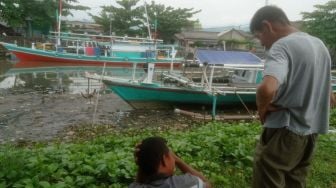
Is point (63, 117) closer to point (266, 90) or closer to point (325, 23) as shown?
point (266, 90)

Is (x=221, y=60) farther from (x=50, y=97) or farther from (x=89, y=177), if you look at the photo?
(x=89, y=177)

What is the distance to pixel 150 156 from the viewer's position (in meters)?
2.56

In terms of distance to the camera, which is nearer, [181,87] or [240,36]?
[181,87]

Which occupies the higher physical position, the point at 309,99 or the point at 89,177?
the point at 309,99

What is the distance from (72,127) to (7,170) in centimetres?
791

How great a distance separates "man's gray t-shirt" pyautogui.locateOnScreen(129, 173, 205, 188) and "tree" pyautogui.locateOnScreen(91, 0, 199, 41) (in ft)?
138

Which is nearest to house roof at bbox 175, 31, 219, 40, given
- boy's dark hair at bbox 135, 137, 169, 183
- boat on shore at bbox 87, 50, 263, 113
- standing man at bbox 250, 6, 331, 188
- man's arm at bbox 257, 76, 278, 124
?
boat on shore at bbox 87, 50, 263, 113

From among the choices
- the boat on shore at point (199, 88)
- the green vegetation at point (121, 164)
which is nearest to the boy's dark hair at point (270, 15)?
the green vegetation at point (121, 164)

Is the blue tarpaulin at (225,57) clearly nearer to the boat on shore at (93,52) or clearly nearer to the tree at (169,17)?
the boat on shore at (93,52)

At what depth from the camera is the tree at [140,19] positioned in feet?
149

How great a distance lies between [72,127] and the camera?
12.0 m

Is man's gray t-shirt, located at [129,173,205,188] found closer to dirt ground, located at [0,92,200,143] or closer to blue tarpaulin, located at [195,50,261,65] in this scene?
dirt ground, located at [0,92,200,143]

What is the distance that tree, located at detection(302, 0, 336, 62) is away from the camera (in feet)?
98.3

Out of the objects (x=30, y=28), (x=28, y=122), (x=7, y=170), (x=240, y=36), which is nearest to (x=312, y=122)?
(x=7, y=170)
